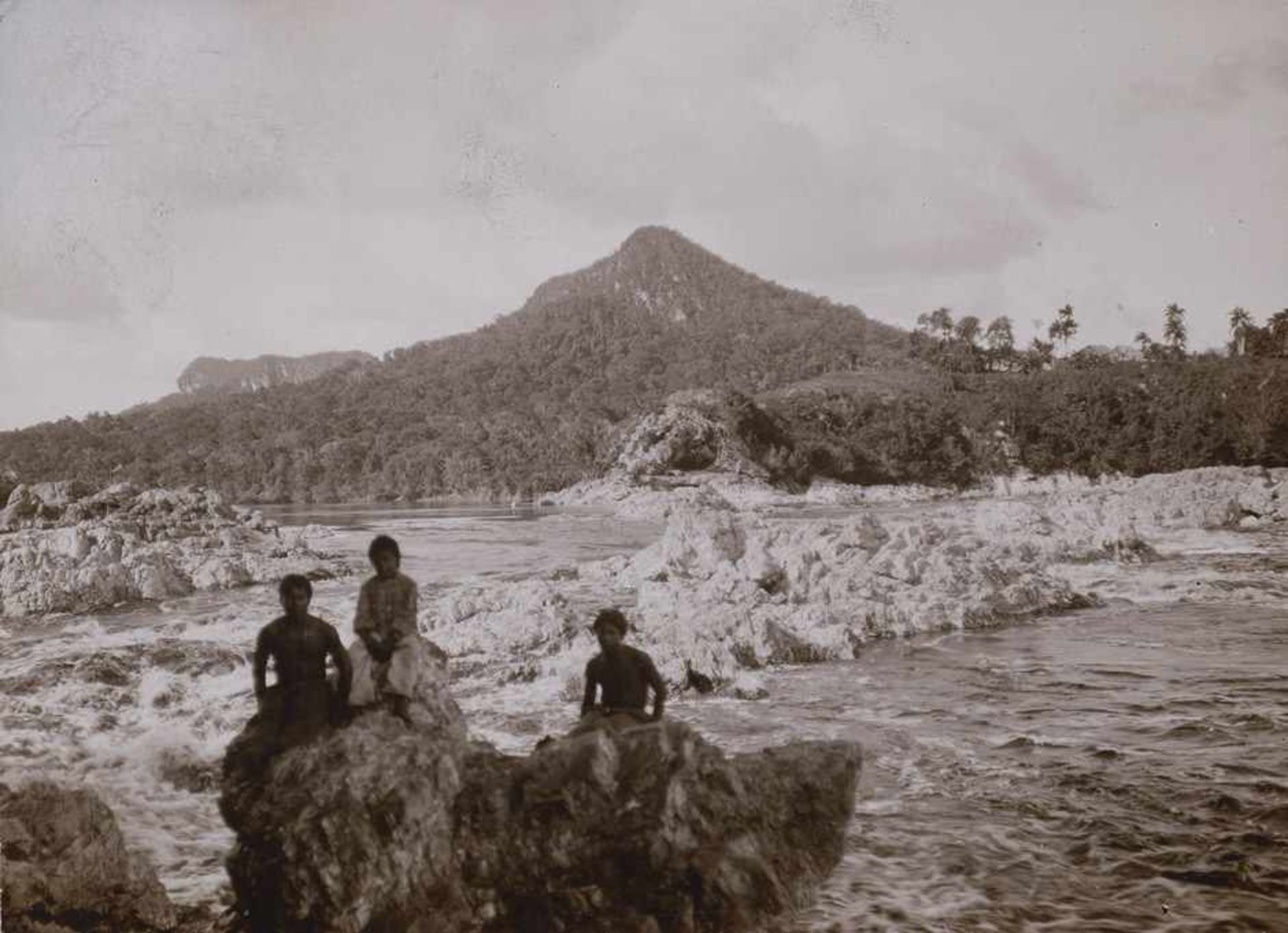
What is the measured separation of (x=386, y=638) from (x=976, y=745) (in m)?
6.78

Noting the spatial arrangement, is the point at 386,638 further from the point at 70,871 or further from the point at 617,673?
the point at 70,871

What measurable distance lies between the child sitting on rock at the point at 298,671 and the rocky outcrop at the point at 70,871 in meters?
1.25

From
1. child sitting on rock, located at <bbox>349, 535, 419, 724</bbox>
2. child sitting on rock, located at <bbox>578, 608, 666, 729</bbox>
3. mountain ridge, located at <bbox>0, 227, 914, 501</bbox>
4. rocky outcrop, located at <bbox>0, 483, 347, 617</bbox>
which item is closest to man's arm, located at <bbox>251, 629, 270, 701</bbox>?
child sitting on rock, located at <bbox>349, 535, 419, 724</bbox>

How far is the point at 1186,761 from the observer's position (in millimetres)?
8539

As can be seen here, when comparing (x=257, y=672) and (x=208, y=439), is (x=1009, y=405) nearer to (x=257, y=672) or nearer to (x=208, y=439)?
(x=257, y=672)

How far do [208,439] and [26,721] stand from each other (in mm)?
159353

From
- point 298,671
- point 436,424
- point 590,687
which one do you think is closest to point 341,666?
point 298,671

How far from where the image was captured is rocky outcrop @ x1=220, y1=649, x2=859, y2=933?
4715 millimetres

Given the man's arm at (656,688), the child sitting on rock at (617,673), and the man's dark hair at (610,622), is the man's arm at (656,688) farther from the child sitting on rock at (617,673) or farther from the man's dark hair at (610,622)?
the man's dark hair at (610,622)

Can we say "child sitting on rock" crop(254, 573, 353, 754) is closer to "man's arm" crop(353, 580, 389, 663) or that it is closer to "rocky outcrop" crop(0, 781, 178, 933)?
"man's arm" crop(353, 580, 389, 663)

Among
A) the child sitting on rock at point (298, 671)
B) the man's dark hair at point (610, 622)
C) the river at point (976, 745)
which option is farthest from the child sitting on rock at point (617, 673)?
the river at point (976, 745)

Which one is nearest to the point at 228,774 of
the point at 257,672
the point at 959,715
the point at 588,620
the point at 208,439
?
the point at 257,672

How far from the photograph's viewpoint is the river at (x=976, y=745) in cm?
604

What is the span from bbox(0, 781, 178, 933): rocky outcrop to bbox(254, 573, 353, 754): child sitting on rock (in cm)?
125
